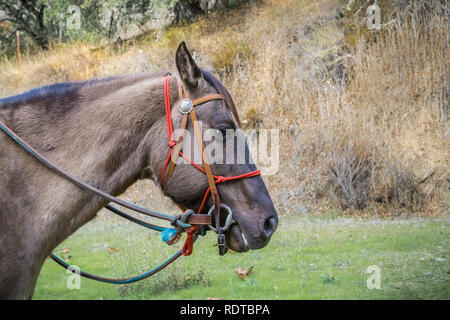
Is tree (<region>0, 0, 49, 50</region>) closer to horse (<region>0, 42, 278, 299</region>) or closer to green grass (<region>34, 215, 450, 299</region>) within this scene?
green grass (<region>34, 215, 450, 299</region>)

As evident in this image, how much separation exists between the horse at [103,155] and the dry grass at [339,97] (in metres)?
5.65

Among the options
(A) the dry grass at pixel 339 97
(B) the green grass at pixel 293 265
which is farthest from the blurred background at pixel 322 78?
(B) the green grass at pixel 293 265

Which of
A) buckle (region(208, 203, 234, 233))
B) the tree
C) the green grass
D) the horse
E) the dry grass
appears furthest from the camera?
the tree

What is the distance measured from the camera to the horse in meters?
2.17

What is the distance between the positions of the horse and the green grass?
7.87 ft

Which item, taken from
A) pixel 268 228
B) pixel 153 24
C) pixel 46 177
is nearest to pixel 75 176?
pixel 46 177

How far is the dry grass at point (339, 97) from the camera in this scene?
7680 millimetres

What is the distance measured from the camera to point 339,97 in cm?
903

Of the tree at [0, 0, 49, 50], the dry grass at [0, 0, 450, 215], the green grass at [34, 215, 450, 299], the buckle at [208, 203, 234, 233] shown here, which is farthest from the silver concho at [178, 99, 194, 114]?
the tree at [0, 0, 49, 50]

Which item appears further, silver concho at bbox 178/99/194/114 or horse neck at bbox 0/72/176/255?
silver concho at bbox 178/99/194/114

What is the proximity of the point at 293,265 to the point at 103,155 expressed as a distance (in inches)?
140

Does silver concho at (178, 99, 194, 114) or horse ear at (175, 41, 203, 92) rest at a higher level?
horse ear at (175, 41, 203, 92)

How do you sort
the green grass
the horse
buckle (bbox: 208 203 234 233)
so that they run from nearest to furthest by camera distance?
the horse
buckle (bbox: 208 203 234 233)
the green grass

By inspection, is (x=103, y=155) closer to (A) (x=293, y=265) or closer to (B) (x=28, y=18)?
(A) (x=293, y=265)
